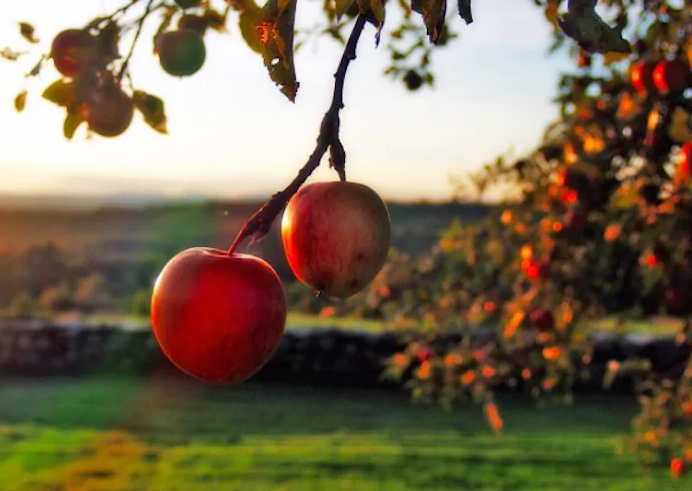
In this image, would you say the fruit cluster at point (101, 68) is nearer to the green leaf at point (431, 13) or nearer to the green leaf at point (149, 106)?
the green leaf at point (149, 106)

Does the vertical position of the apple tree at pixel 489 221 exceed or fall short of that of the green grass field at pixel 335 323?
it exceeds it

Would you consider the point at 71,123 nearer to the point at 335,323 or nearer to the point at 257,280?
the point at 257,280

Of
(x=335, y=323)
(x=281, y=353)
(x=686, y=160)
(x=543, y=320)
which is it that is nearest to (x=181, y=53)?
(x=686, y=160)

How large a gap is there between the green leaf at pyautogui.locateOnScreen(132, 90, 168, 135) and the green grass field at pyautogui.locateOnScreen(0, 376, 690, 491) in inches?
235

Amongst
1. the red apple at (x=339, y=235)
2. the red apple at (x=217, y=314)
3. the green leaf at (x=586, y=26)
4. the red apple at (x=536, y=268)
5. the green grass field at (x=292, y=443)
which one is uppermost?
the green leaf at (x=586, y=26)

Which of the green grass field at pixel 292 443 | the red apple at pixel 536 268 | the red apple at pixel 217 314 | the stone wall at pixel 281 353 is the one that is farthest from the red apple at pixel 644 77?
the stone wall at pixel 281 353

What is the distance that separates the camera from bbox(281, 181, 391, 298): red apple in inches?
48.8

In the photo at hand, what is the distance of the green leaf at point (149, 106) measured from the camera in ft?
7.02

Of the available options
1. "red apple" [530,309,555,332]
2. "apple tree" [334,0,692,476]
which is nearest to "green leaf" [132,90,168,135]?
"apple tree" [334,0,692,476]

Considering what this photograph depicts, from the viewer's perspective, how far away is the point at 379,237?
1.26 metres

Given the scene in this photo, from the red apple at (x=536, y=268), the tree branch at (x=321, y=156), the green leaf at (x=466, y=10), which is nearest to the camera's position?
the tree branch at (x=321, y=156)

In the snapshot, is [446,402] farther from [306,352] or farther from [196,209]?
[196,209]

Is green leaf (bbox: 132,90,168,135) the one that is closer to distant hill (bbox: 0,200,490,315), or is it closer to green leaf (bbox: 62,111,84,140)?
green leaf (bbox: 62,111,84,140)

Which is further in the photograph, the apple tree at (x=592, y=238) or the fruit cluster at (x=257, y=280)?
the apple tree at (x=592, y=238)
